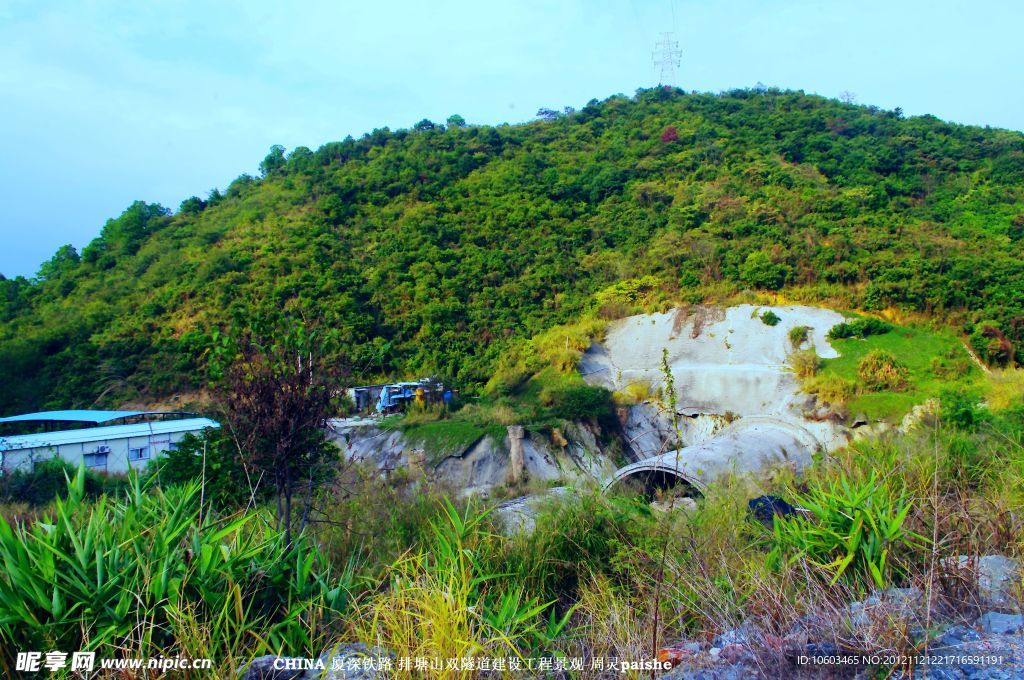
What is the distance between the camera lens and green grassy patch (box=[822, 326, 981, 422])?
42.5 feet

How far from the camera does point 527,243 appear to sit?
26.9 m

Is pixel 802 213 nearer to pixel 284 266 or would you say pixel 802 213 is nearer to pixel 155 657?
pixel 284 266

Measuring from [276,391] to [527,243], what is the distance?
23058 millimetres

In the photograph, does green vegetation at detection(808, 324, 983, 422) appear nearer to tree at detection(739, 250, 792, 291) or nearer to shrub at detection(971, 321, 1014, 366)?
shrub at detection(971, 321, 1014, 366)

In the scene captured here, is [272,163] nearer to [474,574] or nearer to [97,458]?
[97,458]

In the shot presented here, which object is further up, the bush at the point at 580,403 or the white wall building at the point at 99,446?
the white wall building at the point at 99,446

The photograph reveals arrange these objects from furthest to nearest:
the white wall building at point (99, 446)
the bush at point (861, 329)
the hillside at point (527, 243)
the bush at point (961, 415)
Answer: the hillside at point (527, 243), the bush at point (861, 329), the white wall building at point (99, 446), the bush at point (961, 415)

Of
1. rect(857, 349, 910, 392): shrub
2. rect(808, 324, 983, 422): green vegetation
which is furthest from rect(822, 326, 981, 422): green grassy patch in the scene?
rect(857, 349, 910, 392): shrub

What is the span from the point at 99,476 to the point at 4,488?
4.77 feet

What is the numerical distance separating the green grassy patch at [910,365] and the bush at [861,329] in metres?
0.14

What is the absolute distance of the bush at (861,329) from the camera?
51.2 feet

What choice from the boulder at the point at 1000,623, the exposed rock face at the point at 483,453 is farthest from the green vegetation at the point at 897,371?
the boulder at the point at 1000,623

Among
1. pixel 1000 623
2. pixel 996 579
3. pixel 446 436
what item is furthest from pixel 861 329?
pixel 1000 623

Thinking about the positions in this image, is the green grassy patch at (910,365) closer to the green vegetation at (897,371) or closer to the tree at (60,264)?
the green vegetation at (897,371)
